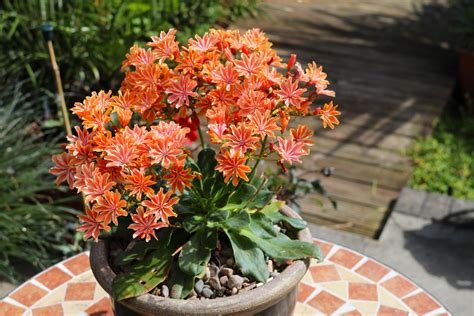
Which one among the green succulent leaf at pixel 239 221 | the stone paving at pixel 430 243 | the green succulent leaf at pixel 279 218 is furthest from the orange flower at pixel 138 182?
the stone paving at pixel 430 243

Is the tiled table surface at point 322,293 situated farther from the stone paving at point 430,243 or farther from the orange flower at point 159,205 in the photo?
the stone paving at point 430,243

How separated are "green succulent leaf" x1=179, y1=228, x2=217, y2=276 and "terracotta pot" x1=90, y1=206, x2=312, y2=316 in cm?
8

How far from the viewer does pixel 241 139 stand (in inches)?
51.6

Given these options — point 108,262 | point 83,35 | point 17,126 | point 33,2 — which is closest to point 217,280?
point 108,262

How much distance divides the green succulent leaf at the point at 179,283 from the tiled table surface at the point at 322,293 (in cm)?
38

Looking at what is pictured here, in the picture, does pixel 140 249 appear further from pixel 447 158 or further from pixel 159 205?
pixel 447 158

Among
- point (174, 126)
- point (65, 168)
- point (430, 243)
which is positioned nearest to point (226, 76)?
point (174, 126)

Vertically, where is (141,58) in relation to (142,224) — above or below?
above

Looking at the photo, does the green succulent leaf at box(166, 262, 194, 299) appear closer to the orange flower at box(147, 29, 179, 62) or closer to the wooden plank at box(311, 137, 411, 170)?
the orange flower at box(147, 29, 179, 62)

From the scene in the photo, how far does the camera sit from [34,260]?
111 inches

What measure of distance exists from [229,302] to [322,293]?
0.53 m

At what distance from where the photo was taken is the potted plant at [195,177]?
4.32 ft

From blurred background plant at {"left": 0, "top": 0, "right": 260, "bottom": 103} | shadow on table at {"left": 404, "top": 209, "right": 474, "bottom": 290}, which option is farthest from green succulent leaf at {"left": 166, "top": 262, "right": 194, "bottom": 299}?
blurred background plant at {"left": 0, "top": 0, "right": 260, "bottom": 103}

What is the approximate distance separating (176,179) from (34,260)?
1.72 meters
